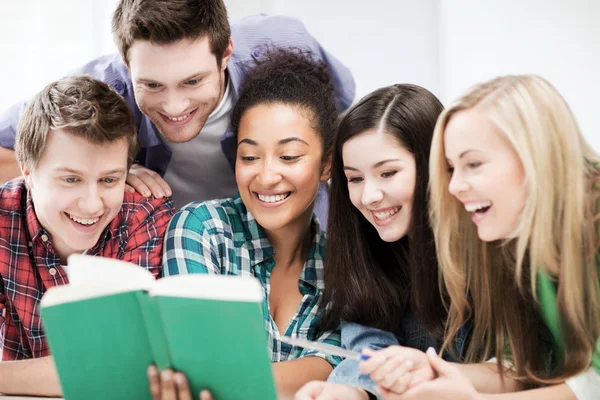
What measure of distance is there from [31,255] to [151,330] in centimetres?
70

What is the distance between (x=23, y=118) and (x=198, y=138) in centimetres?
51

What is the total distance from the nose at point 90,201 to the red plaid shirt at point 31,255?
5.8 inches

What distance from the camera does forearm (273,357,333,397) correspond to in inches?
55.3

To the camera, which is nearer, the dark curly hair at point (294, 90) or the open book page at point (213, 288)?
the open book page at point (213, 288)

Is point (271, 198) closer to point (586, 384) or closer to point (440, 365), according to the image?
point (440, 365)

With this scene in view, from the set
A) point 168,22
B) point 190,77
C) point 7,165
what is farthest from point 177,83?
point 7,165

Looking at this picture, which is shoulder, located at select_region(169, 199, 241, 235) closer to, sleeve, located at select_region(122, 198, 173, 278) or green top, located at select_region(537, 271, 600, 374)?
Result: sleeve, located at select_region(122, 198, 173, 278)

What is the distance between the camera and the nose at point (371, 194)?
1455mm

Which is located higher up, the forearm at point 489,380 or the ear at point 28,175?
the ear at point 28,175

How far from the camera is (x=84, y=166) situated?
1471 millimetres

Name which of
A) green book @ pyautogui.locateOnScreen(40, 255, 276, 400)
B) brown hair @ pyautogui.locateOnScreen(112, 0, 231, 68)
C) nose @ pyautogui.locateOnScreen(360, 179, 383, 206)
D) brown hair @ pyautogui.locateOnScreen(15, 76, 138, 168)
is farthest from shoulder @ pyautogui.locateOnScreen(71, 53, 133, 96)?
green book @ pyautogui.locateOnScreen(40, 255, 276, 400)

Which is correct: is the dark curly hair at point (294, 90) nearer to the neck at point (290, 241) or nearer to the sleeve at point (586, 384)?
the neck at point (290, 241)

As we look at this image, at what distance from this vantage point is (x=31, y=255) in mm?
1589

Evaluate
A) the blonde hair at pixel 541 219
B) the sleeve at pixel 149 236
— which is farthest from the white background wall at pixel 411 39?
the blonde hair at pixel 541 219
